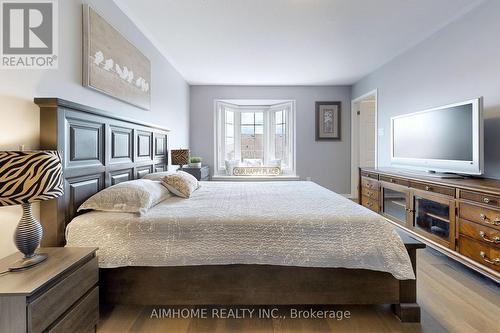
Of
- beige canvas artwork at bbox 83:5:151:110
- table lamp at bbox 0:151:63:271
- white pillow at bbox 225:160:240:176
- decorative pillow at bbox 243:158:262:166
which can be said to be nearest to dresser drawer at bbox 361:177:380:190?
decorative pillow at bbox 243:158:262:166

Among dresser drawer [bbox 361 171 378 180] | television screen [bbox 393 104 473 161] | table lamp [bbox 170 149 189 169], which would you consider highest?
television screen [bbox 393 104 473 161]

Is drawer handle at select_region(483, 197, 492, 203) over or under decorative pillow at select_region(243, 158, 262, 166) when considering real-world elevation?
under

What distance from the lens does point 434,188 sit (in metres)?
2.48

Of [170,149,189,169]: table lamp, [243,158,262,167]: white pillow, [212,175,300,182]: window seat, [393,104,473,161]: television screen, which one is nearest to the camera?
[393,104,473,161]: television screen

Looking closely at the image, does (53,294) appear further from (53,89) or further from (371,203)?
(371,203)

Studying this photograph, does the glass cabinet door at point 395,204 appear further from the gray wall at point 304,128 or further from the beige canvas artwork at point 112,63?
the beige canvas artwork at point 112,63

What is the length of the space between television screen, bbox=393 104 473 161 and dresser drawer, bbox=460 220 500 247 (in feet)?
2.16

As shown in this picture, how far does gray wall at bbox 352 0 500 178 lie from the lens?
7.72ft

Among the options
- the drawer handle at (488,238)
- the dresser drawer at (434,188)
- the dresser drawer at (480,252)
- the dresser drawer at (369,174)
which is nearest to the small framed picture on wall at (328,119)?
the dresser drawer at (369,174)

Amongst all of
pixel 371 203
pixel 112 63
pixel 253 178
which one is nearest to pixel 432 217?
pixel 371 203

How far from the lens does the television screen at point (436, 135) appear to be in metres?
2.40

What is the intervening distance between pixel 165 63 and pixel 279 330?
3.69 m

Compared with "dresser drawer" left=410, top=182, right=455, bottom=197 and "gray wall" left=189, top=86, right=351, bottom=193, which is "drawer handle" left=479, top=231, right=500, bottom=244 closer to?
"dresser drawer" left=410, top=182, right=455, bottom=197

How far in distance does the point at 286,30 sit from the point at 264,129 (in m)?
2.94
